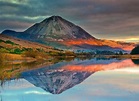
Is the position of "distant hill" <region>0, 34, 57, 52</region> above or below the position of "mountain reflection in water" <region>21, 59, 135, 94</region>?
above

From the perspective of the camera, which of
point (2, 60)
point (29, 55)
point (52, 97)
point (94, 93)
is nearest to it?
point (52, 97)

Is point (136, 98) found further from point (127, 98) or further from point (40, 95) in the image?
point (40, 95)

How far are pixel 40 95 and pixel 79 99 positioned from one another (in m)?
2.03

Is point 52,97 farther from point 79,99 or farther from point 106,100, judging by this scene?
point 106,100

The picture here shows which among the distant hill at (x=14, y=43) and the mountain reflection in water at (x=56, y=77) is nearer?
the mountain reflection in water at (x=56, y=77)

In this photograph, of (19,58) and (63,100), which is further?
(19,58)

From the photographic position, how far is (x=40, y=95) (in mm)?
13633

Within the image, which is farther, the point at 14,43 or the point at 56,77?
the point at 14,43

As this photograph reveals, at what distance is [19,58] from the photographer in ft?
182

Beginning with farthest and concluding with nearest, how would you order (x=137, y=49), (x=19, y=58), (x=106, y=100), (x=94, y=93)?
(x=137, y=49) → (x=19, y=58) → (x=94, y=93) → (x=106, y=100)

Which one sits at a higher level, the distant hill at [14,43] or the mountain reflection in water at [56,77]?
the distant hill at [14,43]

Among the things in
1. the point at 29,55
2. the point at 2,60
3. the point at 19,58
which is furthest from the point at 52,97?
the point at 29,55

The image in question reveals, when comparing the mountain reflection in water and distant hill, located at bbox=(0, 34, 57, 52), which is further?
distant hill, located at bbox=(0, 34, 57, 52)

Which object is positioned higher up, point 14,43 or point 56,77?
point 14,43
